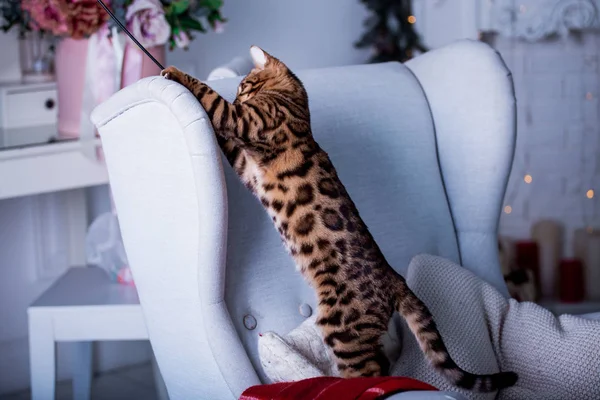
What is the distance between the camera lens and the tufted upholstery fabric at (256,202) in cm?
143

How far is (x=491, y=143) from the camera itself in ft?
6.20

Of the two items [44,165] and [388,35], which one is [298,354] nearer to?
[44,165]

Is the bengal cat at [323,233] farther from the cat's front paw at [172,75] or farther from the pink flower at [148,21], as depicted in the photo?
the pink flower at [148,21]

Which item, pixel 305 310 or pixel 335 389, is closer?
pixel 335 389

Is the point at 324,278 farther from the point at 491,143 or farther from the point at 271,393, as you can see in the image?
the point at 491,143

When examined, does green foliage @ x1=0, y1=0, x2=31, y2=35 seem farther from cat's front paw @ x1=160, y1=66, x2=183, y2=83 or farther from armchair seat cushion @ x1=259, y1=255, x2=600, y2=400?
armchair seat cushion @ x1=259, y1=255, x2=600, y2=400

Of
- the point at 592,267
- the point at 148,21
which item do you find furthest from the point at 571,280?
the point at 148,21

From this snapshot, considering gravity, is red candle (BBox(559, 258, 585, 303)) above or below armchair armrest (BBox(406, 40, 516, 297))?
below

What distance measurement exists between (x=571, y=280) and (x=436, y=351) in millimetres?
2133

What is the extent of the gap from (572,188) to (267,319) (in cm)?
221

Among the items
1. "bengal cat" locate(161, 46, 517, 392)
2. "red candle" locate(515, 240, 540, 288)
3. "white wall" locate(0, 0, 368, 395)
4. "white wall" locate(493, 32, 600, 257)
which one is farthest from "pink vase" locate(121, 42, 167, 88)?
"red candle" locate(515, 240, 540, 288)

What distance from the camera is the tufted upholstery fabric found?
1432mm

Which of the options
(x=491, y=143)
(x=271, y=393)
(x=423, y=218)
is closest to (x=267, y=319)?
(x=271, y=393)

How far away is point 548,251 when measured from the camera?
11.3ft
